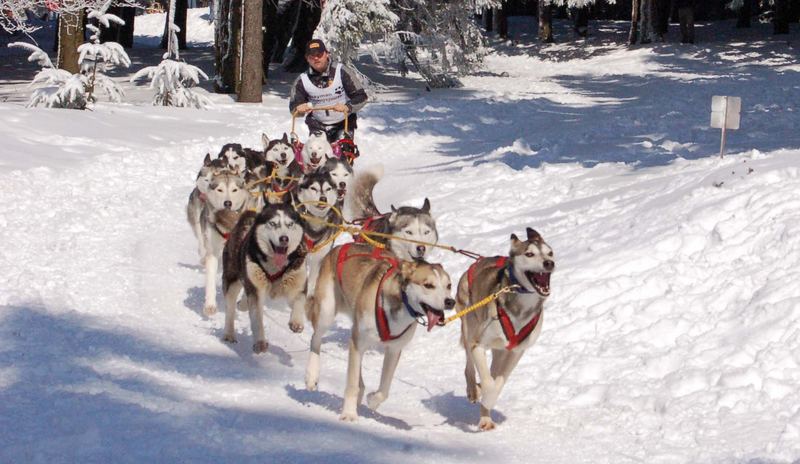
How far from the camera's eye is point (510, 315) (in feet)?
19.6

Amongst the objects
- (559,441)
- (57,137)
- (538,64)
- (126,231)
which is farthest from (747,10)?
(559,441)

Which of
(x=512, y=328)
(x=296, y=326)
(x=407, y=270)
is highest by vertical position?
(x=407, y=270)

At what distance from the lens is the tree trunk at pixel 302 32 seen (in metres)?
29.8

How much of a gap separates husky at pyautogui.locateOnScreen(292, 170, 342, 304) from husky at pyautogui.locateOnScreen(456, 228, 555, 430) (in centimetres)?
207

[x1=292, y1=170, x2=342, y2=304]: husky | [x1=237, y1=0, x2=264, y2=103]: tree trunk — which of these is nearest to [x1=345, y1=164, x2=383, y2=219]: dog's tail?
[x1=292, y1=170, x2=342, y2=304]: husky

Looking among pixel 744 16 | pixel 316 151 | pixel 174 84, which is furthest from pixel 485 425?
pixel 744 16

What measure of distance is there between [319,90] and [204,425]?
22.7 feet

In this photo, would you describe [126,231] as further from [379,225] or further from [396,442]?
[396,442]

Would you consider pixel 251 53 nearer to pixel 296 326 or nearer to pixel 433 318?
pixel 296 326

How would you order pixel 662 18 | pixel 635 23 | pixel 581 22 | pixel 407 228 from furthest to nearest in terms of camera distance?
pixel 581 22 → pixel 662 18 → pixel 635 23 → pixel 407 228

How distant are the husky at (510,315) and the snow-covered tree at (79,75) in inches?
572

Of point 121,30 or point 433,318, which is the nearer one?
point 433,318

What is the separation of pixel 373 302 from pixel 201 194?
365cm

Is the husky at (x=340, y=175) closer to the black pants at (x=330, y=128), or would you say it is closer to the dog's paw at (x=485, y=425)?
the black pants at (x=330, y=128)
